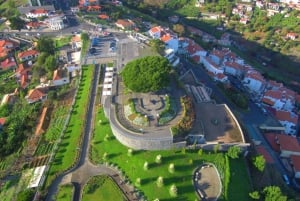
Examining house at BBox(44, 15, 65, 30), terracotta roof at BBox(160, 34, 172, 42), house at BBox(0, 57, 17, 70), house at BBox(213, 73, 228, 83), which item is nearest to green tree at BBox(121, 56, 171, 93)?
terracotta roof at BBox(160, 34, 172, 42)

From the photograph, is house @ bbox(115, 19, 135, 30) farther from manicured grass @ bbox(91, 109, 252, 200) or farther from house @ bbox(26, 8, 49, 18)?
manicured grass @ bbox(91, 109, 252, 200)

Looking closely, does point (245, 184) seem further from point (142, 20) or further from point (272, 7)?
point (272, 7)

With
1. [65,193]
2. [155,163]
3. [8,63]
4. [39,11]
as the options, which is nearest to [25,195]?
[65,193]

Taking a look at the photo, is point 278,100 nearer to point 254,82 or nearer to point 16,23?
point 254,82

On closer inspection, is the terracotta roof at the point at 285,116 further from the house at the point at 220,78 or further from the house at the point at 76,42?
the house at the point at 76,42

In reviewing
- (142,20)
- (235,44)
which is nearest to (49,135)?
(142,20)

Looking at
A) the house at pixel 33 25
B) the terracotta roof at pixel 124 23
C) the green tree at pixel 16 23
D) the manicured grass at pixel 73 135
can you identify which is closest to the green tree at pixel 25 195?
the manicured grass at pixel 73 135
